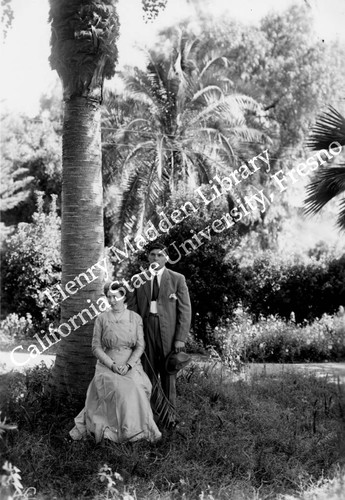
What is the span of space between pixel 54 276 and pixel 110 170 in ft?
23.8

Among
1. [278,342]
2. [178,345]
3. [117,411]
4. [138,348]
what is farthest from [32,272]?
[117,411]

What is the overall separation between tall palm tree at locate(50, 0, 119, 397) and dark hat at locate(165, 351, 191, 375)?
1.12 meters

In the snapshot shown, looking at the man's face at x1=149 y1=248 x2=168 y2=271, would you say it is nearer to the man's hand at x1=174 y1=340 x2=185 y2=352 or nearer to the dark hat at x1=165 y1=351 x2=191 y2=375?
the man's hand at x1=174 y1=340 x2=185 y2=352

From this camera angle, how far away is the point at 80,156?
22.9 ft

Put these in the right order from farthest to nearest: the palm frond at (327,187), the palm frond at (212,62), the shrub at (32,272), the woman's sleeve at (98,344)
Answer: the palm frond at (212,62), the shrub at (32,272), the palm frond at (327,187), the woman's sleeve at (98,344)

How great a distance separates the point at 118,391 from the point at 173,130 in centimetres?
1566

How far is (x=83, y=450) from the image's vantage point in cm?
536

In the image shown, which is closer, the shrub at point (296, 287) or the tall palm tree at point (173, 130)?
the shrub at point (296, 287)

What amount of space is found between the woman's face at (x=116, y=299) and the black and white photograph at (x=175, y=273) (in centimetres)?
2

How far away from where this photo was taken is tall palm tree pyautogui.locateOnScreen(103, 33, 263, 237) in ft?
61.4

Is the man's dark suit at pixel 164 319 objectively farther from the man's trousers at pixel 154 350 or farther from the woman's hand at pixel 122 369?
the woman's hand at pixel 122 369

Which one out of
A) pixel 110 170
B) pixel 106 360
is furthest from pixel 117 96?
pixel 106 360

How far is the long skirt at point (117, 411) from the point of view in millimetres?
5539

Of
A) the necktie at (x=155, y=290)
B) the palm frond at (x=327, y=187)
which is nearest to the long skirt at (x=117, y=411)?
the necktie at (x=155, y=290)
